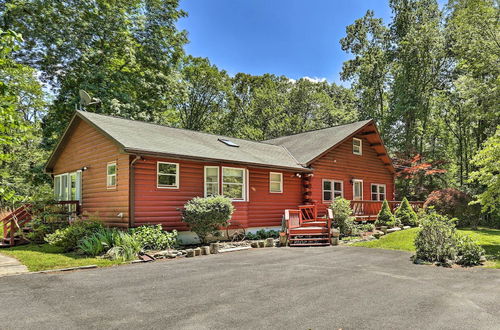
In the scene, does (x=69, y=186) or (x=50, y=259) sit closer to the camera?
(x=50, y=259)

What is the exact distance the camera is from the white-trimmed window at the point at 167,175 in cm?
1169

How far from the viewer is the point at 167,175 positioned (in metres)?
A: 11.9

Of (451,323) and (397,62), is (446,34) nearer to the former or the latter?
(397,62)

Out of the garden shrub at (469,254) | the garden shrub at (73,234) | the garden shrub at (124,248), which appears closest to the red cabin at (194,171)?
the garden shrub at (73,234)

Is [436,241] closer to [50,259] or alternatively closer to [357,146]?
[50,259]

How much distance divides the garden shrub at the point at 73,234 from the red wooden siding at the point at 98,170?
65cm

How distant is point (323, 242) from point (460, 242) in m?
4.79

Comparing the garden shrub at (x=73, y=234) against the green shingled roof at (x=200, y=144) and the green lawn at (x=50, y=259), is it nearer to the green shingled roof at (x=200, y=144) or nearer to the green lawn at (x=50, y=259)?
the green lawn at (x=50, y=259)

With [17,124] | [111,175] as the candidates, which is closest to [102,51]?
[111,175]

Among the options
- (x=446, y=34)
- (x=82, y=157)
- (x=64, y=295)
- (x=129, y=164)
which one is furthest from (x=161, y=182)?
(x=446, y=34)

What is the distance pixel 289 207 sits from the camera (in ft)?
53.0

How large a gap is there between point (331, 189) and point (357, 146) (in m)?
3.75

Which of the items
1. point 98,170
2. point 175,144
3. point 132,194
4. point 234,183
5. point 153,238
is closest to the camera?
point 153,238

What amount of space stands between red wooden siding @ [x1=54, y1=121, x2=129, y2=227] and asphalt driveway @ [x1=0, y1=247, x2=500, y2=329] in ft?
11.8
